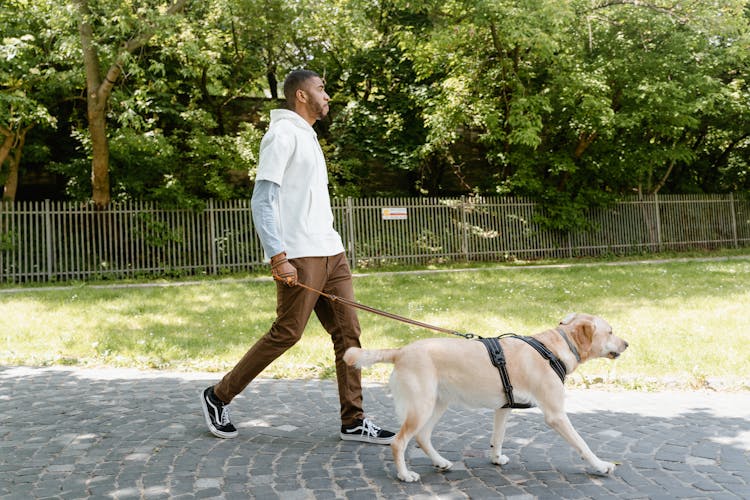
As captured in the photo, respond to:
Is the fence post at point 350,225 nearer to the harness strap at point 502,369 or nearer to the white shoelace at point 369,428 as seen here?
the white shoelace at point 369,428

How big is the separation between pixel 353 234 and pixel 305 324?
13.8m

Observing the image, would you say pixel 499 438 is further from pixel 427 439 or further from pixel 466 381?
pixel 466 381

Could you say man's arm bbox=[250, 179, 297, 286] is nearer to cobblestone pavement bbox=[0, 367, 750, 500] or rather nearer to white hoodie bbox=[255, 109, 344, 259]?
white hoodie bbox=[255, 109, 344, 259]

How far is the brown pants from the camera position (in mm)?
4277

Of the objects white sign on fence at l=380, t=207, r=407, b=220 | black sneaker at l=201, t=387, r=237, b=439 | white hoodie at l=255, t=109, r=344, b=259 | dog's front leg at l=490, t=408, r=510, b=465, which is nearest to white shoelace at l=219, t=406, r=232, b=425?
black sneaker at l=201, t=387, r=237, b=439

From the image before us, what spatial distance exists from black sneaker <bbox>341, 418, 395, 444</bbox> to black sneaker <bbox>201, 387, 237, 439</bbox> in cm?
85

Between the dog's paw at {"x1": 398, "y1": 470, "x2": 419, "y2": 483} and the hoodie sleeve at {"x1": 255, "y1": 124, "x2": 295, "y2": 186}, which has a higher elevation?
the hoodie sleeve at {"x1": 255, "y1": 124, "x2": 295, "y2": 186}

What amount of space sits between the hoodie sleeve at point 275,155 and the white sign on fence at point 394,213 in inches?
555

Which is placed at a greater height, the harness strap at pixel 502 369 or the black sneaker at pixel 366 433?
the harness strap at pixel 502 369

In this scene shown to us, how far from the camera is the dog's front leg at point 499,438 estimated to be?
3971 millimetres

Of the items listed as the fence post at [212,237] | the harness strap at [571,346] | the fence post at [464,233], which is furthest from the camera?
the fence post at [464,233]

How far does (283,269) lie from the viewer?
13.4 feet

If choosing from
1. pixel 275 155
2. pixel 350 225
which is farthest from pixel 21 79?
pixel 275 155

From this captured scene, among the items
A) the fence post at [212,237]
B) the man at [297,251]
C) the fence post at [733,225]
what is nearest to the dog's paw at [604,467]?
the man at [297,251]
